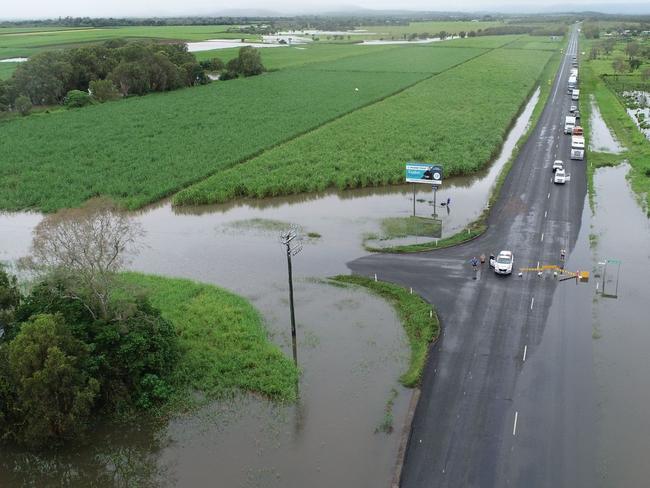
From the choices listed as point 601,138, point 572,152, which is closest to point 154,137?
point 572,152

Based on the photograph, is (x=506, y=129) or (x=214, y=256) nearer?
(x=214, y=256)

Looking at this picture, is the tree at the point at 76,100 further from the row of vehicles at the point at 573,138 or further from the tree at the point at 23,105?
the row of vehicles at the point at 573,138

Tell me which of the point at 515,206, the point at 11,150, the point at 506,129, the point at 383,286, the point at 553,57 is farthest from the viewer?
the point at 553,57

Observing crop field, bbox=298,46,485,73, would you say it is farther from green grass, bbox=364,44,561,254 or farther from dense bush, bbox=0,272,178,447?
dense bush, bbox=0,272,178,447

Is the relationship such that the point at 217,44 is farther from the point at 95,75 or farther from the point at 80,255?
the point at 80,255

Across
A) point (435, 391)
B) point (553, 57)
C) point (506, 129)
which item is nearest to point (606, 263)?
point (435, 391)

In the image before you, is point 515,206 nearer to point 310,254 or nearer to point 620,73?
point 310,254

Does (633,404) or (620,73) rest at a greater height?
(620,73)
